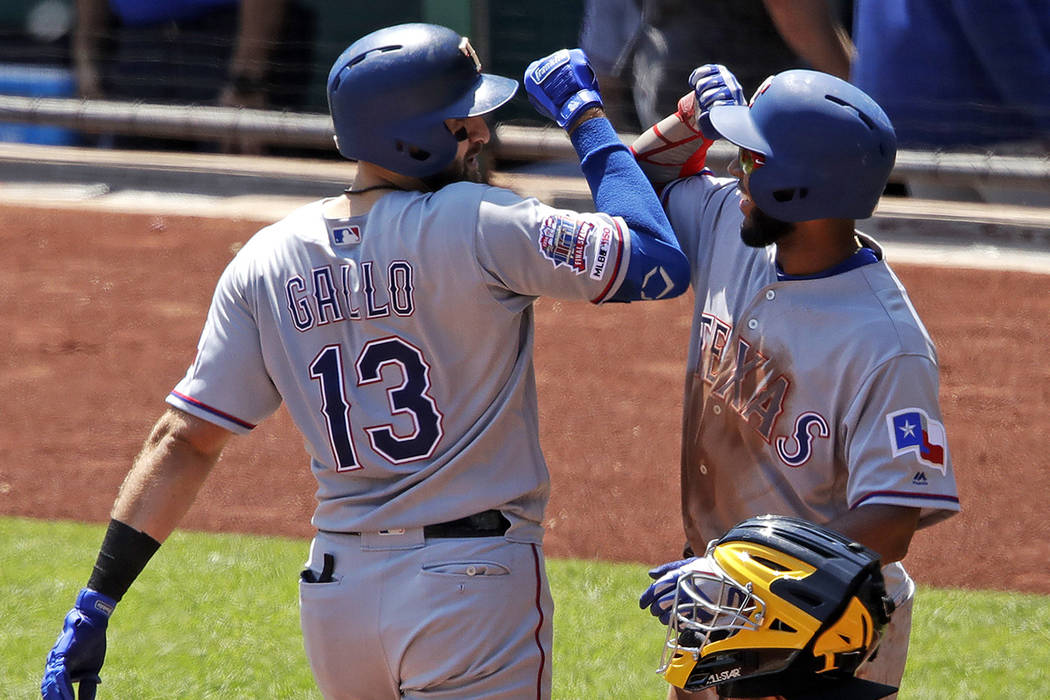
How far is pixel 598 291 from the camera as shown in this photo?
2.59 meters

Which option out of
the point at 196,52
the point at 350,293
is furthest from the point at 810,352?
the point at 196,52

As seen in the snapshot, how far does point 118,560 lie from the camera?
2721 millimetres

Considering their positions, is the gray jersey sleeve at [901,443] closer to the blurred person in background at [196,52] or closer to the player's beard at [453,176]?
the player's beard at [453,176]

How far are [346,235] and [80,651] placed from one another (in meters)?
0.94

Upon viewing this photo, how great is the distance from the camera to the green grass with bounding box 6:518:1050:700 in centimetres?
423

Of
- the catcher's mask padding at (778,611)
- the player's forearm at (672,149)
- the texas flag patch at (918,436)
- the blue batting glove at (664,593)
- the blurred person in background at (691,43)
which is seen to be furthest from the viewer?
the blurred person in background at (691,43)

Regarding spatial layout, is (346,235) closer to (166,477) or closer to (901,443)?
(166,477)

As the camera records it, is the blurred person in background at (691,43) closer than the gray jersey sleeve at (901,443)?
No

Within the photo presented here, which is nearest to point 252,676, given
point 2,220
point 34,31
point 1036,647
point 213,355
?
point 213,355

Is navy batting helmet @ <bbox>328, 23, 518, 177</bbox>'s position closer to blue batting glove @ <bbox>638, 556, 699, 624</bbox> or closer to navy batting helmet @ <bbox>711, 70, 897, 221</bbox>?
navy batting helmet @ <bbox>711, 70, 897, 221</bbox>

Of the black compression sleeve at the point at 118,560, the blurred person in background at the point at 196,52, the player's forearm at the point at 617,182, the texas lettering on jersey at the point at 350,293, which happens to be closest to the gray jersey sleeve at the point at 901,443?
the player's forearm at the point at 617,182

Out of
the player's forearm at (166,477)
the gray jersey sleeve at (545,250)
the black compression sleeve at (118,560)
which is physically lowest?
the black compression sleeve at (118,560)

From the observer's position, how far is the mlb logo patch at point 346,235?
8.65 ft

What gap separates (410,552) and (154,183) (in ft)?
22.6
